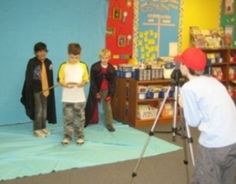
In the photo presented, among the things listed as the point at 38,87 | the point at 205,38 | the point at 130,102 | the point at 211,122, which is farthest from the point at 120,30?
the point at 211,122

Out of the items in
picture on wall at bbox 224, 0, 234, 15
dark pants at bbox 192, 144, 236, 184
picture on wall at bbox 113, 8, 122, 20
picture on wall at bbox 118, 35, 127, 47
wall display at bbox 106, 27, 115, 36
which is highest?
picture on wall at bbox 224, 0, 234, 15

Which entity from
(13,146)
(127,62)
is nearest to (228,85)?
(127,62)

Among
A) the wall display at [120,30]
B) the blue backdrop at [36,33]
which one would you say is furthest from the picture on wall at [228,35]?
the blue backdrop at [36,33]

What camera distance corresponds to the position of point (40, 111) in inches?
180

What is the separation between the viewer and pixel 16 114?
5.12 metres

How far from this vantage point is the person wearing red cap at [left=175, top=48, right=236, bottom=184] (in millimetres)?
2150

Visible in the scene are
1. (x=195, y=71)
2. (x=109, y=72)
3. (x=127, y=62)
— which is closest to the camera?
(x=195, y=71)

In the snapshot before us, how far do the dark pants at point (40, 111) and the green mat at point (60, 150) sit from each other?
6.6 inches

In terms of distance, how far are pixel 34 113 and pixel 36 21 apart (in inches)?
51.0

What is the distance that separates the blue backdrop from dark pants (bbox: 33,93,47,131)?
621mm

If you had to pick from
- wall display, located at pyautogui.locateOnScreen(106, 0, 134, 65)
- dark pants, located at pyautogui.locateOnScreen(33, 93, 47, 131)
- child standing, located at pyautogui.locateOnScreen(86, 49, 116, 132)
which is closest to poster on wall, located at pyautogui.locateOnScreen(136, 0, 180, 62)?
wall display, located at pyautogui.locateOnScreen(106, 0, 134, 65)

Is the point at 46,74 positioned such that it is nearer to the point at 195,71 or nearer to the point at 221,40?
the point at 195,71

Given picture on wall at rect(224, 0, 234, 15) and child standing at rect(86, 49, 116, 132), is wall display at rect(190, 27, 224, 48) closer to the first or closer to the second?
picture on wall at rect(224, 0, 234, 15)

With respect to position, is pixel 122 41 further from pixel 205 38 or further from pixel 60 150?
pixel 60 150
